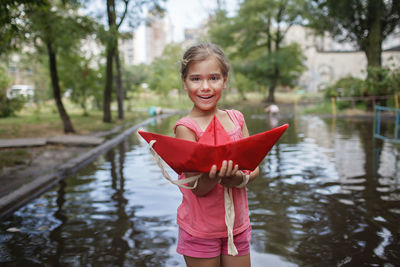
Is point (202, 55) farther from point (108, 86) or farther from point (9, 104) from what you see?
point (9, 104)

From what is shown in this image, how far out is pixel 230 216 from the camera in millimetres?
2057

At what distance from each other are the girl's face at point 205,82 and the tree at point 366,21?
21739 mm

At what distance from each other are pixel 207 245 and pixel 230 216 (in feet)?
0.72

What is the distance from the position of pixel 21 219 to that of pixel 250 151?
160 inches

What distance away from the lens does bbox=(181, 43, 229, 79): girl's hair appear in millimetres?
2113

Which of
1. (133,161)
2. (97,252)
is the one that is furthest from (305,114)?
(97,252)

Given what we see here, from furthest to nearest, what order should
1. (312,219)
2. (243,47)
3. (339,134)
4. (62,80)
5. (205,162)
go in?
(243,47) → (62,80) → (339,134) → (312,219) → (205,162)

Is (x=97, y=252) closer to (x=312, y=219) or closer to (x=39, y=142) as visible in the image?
(x=312, y=219)

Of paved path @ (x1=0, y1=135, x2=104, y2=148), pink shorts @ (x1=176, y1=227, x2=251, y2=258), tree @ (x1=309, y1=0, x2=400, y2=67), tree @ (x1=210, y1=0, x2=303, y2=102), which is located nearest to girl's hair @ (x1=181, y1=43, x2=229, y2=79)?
pink shorts @ (x1=176, y1=227, x2=251, y2=258)

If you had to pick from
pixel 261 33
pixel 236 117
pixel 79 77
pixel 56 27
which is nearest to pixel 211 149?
pixel 236 117

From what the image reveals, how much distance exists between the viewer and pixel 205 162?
1.83 m

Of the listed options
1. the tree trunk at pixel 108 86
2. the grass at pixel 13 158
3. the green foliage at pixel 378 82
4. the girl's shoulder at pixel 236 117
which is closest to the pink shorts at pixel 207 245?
the girl's shoulder at pixel 236 117

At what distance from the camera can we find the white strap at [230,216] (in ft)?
6.68

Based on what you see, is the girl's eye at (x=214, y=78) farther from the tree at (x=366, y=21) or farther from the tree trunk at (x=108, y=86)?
the tree at (x=366, y=21)
